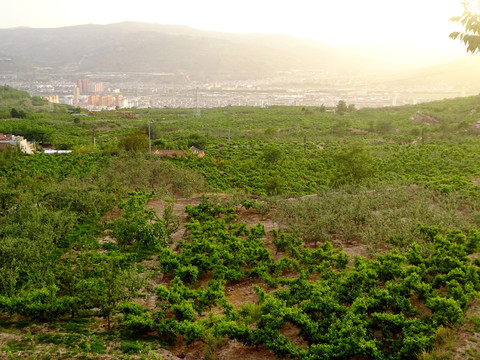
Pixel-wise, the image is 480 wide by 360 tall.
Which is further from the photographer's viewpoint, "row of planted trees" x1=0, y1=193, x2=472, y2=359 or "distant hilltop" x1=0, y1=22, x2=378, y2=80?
"distant hilltop" x1=0, y1=22, x2=378, y2=80

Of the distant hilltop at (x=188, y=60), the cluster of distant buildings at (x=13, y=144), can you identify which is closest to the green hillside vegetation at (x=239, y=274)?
the cluster of distant buildings at (x=13, y=144)

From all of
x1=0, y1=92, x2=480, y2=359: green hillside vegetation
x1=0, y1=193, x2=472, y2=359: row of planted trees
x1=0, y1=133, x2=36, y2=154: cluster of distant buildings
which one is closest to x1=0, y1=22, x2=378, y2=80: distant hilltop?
x1=0, y1=133, x2=36, y2=154: cluster of distant buildings

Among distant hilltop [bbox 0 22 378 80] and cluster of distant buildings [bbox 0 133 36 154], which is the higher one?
distant hilltop [bbox 0 22 378 80]

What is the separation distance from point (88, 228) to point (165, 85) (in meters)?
134

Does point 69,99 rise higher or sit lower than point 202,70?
lower

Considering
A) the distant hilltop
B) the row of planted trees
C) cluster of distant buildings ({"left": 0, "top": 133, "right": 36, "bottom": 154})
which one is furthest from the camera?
the distant hilltop

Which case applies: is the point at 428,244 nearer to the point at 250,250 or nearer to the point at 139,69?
the point at 250,250

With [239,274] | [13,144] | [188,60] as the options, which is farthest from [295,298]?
[188,60]

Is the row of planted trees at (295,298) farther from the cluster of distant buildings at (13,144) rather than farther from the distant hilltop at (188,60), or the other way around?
the distant hilltop at (188,60)

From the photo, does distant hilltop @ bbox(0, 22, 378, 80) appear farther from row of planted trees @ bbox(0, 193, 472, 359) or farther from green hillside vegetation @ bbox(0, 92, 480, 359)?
row of planted trees @ bbox(0, 193, 472, 359)

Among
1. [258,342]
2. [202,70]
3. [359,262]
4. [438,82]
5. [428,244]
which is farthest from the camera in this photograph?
[202,70]

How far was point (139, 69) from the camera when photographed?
16488 cm

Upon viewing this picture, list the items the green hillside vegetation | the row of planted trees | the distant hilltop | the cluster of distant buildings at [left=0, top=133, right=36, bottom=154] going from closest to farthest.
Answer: the row of planted trees
the green hillside vegetation
the cluster of distant buildings at [left=0, top=133, right=36, bottom=154]
the distant hilltop

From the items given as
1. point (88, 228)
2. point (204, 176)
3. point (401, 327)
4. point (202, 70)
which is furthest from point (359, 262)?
point (202, 70)
